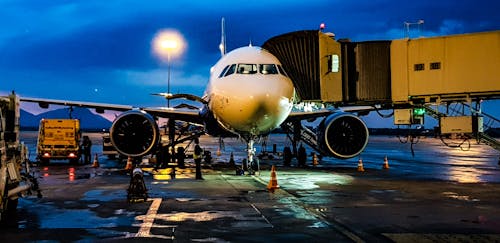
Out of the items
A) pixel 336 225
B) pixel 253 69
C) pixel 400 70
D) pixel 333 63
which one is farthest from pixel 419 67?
pixel 336 225

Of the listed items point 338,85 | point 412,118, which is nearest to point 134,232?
point 338,85

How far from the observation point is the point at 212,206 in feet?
37.3

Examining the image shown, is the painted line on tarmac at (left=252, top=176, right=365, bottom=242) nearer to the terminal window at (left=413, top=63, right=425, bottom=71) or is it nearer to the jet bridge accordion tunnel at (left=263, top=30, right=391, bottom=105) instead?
the jet bridge accordion tunnel at (left=263, top=30, right=391, bottom=105)

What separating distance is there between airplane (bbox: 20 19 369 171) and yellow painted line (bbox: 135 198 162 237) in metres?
5.41

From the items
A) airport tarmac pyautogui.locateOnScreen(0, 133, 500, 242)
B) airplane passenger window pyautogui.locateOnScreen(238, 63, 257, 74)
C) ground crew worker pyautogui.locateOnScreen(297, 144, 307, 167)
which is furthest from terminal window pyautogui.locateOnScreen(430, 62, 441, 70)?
ground crew worker pyautogui.locateOnScreen(297, 144, 307, 167)

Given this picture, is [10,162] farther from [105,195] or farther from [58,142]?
[58,142]

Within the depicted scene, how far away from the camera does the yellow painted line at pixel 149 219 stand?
27.4 feet

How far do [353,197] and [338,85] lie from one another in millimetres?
7008

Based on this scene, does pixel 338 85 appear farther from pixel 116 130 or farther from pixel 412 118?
pixel 116 130

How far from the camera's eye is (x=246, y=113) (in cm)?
1678

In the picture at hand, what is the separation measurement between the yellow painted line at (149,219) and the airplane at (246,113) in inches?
213

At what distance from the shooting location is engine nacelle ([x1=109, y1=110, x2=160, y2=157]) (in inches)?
835

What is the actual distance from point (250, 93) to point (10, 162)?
8.16 m

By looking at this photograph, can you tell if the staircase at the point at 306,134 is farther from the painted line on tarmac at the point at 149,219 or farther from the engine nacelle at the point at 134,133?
the painted line on tarmac at the point at 149,219
